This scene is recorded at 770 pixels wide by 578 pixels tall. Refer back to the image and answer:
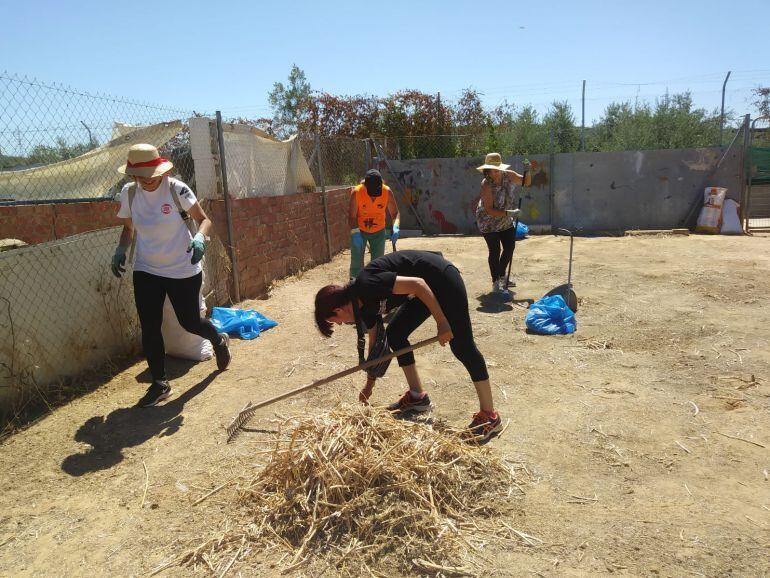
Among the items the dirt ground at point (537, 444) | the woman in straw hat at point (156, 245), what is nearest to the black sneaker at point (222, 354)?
the dirt ground at point (537, 444)

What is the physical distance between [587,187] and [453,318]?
11.3m

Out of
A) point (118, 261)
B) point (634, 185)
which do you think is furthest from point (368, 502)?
point (634, 185)

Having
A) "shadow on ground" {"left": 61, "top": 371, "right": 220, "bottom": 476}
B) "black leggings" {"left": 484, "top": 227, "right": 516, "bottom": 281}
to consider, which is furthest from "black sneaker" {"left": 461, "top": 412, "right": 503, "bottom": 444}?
"black leggings" {"left": 484, "top": 227, "right": 516, "bottom": 281}

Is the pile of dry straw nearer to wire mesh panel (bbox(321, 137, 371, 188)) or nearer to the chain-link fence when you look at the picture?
the chain-link fence

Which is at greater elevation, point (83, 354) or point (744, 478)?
point (83, 354)

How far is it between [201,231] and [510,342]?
3062mm

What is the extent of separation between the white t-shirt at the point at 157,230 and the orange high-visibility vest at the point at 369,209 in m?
2.66

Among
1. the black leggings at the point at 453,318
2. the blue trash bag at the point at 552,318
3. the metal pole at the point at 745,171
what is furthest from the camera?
the metal pole at the point at 745,171

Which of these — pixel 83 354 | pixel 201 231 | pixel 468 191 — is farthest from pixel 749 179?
pixel 83 354

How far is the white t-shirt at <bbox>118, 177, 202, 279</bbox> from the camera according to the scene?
4.36m

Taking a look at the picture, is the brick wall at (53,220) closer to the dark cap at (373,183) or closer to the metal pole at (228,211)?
the metal pole at (228,211)

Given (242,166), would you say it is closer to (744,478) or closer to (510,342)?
(510,342)

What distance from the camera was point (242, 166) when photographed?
24.9 feet

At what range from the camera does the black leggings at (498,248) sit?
7.21m
